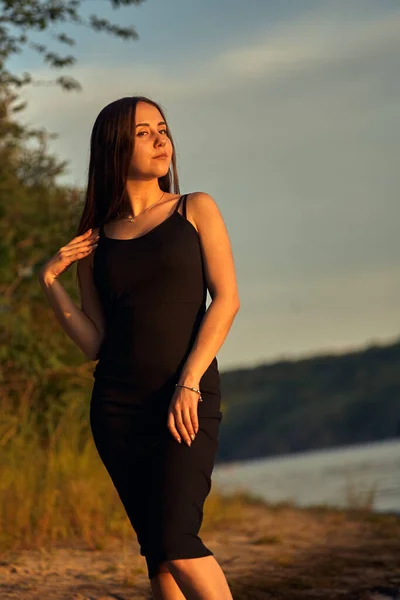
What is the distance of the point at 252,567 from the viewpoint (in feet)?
23.4

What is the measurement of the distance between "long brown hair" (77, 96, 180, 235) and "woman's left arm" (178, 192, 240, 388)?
25 centimetres

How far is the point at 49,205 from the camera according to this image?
1084cm

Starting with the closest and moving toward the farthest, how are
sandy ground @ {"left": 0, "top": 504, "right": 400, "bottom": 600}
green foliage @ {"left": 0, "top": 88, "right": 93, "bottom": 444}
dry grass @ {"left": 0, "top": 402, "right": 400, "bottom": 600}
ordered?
sandy ground @ {"left": 0, "top": 504, "right": 400, "bottom": 600} → dry grass @ {"left": 0, "top": 402, "right": 400, "bottom": 600} → green foliage @ {"left": 0, "top": 88, "right": 93, "bottom": 444}

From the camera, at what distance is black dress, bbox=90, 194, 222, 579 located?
3.82 meters

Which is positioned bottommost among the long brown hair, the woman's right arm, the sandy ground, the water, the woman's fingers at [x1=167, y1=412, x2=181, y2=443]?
the water

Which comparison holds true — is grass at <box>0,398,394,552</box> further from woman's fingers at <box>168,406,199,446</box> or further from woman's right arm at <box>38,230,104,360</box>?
woman's fingers at <box>168,406,199,446</box>

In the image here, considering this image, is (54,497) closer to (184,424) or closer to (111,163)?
(111,163)

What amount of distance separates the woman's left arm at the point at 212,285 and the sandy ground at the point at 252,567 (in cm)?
243

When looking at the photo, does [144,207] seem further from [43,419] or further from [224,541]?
[43,419]

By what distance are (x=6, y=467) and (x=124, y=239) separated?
4.54 m

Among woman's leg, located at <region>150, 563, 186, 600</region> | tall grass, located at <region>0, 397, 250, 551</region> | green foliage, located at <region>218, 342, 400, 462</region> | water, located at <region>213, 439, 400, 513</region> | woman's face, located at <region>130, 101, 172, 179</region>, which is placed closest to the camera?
woman's leg, located at <region>150, 563, 186, 600</region>

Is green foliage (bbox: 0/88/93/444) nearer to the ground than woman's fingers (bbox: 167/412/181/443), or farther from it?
farther from it

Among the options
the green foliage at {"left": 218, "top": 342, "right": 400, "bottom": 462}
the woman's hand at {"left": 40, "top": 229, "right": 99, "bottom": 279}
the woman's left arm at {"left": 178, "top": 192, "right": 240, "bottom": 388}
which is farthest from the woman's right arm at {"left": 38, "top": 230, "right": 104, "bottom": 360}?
the green foliage at {"left": 218, "top": 342, "right": 400, "bottom": 462}

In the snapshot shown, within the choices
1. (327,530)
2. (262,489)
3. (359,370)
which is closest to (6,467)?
(327,530)
